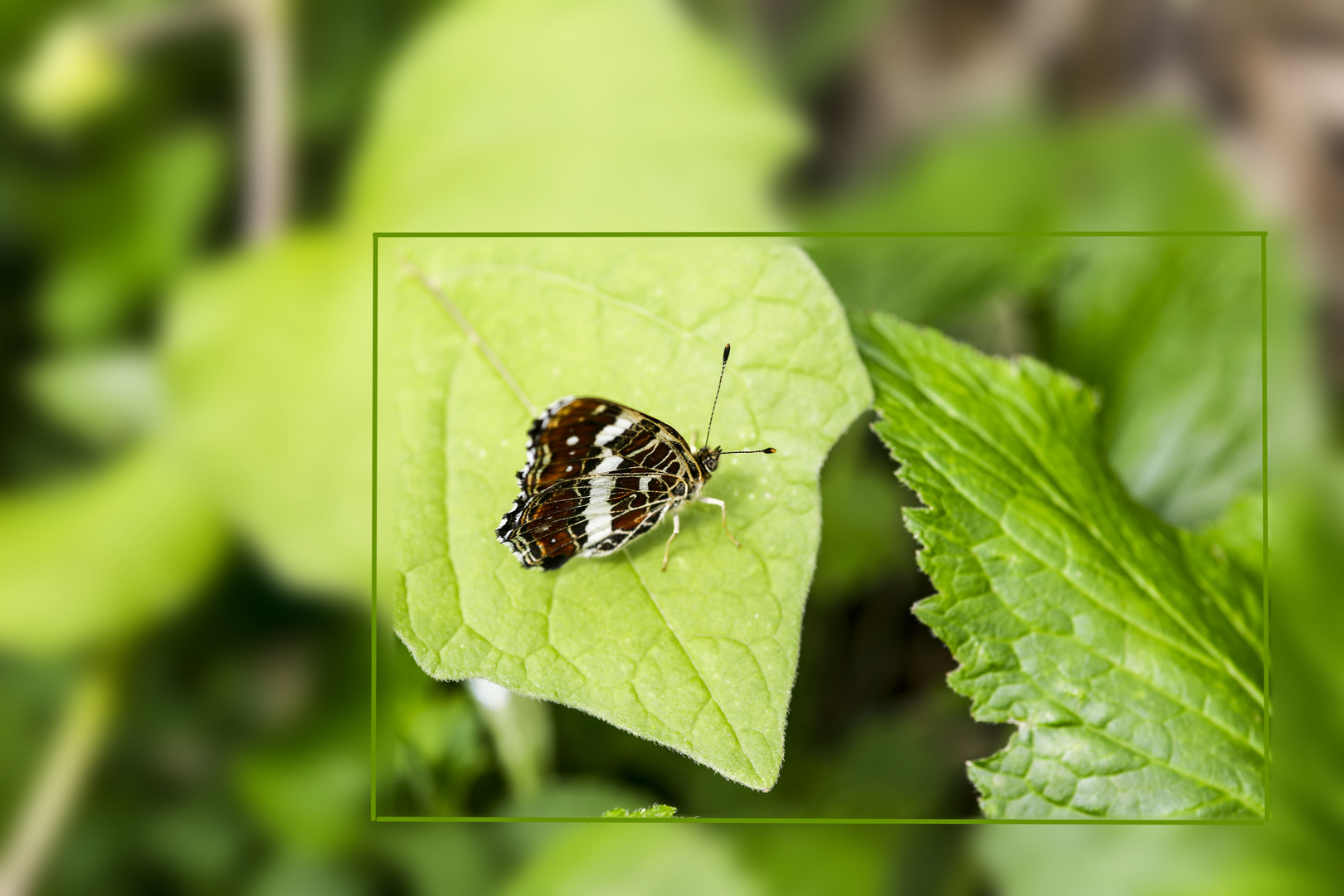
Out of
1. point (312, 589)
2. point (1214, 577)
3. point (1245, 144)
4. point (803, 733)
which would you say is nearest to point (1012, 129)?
point (1245, 144)

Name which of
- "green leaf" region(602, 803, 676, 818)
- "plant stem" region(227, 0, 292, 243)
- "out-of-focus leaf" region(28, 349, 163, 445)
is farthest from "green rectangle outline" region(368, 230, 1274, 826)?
"out-of-focus leaf" region(28, 349, 163, 445)

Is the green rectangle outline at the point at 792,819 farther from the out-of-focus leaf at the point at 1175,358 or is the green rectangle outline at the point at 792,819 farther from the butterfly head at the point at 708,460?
the butterfly head at the point at 708,460

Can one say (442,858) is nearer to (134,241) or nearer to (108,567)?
(108,567)

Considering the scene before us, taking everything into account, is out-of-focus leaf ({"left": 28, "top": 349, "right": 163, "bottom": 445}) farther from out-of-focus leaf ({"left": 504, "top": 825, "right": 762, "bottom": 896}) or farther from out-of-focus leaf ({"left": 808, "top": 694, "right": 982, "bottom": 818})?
out-of-focus leaf ({"left": 808, "top": 694, "right": 982, "bottom": 818})

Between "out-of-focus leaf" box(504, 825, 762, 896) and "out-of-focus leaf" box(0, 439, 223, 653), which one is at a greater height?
"out-of-focus leaf" box(0, 439, 223, 653)

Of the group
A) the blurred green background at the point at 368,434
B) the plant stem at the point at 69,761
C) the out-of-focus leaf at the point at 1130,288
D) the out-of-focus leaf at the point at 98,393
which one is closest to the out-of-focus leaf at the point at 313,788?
the blurred green background at the point at 368,434

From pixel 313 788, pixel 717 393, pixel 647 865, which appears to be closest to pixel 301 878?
pixel 313 788

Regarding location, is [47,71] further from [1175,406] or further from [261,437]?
[1175,406]
